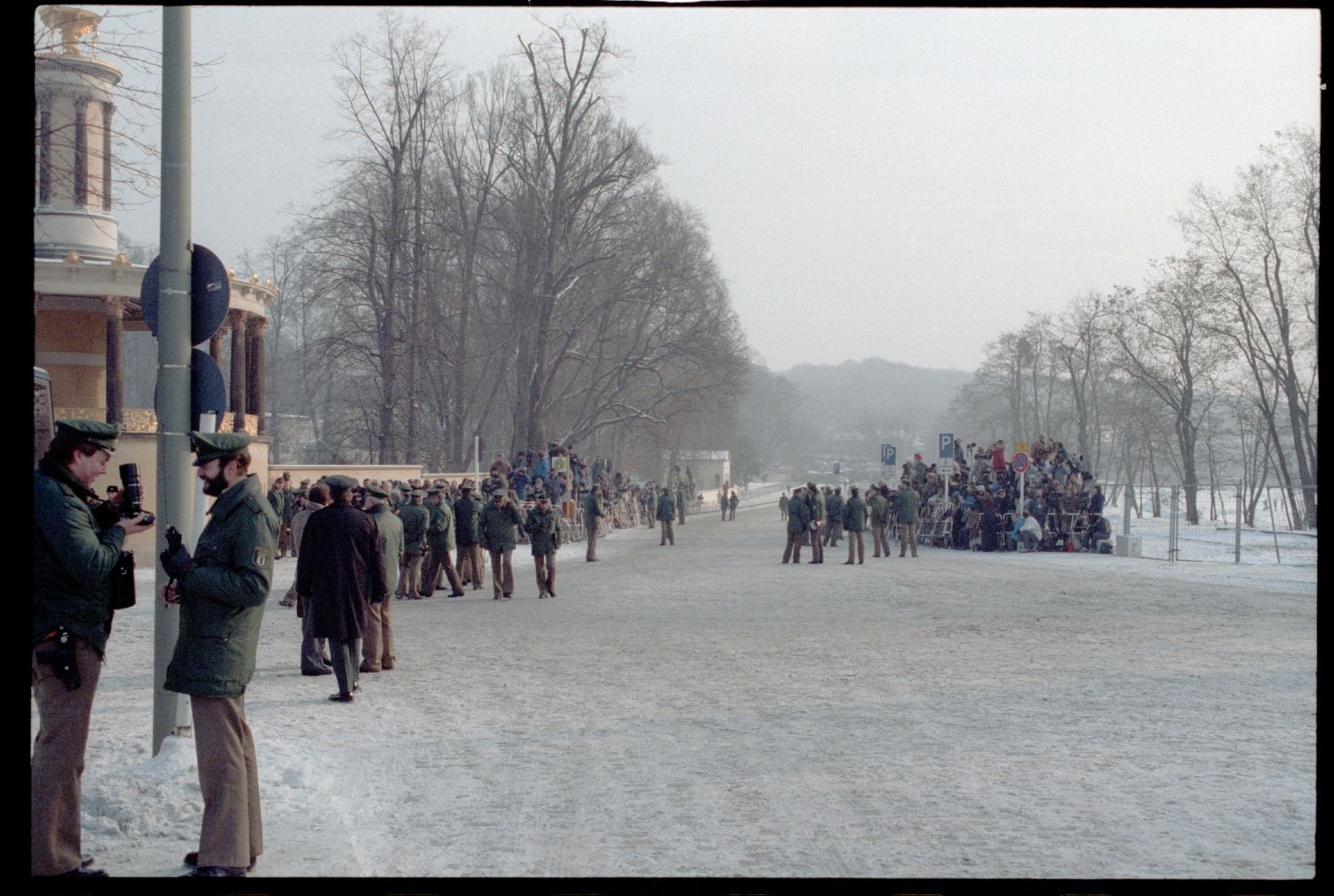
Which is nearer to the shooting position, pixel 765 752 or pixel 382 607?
pixel 765 752

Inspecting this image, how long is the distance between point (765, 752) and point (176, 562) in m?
4.14

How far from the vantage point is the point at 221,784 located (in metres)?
5.54

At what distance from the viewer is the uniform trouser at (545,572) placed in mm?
19845


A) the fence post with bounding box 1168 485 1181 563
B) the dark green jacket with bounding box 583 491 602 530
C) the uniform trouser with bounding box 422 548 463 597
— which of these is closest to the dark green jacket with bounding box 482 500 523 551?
the uniform trouser with bounding box 422 548 463 597

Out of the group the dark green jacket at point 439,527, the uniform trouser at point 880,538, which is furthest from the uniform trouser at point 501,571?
the uniform trouser at point 880,538

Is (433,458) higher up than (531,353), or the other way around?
(531,353)

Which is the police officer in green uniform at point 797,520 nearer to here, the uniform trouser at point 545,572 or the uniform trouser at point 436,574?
the uniform trouser at point 545,572

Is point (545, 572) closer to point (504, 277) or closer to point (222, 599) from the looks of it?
point (222, 599)

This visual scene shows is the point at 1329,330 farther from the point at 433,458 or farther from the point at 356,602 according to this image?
the point at 433,458

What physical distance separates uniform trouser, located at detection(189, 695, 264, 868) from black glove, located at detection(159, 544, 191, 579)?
564 mm

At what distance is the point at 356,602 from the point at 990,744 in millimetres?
5181

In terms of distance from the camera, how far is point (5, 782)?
193 inches

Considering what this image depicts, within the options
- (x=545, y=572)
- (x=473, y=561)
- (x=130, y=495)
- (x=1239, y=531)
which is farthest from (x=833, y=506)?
(x=130, y=495)

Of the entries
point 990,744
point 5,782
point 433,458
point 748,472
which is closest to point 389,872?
point 5,782
